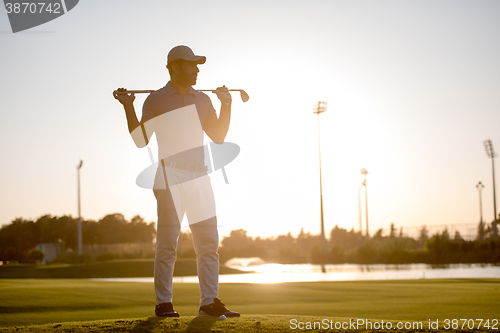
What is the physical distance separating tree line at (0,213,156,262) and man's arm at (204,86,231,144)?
84.1 meters

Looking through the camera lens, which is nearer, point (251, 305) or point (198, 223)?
point (198, 223)

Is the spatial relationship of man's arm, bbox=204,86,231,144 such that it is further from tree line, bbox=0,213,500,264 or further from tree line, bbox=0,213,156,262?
tree line, bbox=0,213,156,262

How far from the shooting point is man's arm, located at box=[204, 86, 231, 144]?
20.3ft

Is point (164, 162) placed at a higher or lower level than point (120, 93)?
lower

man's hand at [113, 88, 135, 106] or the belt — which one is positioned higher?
man's hand at [113, 88, 135, 106]

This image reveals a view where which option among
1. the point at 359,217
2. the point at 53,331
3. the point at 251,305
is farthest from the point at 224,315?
the point at 359,217

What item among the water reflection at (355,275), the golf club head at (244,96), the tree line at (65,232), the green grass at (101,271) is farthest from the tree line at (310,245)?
the golf club head at (244,96)

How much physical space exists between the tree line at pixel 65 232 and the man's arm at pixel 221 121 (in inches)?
3313

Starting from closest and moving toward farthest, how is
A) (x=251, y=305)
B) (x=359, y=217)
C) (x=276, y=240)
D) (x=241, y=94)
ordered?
(x=241, y=94)
(x=251, y=305)
(x=359, y=217)
(x=276, y=240)

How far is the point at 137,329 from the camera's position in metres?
5.34

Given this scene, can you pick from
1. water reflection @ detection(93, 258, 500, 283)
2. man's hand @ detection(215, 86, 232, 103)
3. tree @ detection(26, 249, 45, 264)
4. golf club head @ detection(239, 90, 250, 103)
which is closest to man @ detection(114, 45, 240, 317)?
man's hand @ detection(215, 86, 232, 103)

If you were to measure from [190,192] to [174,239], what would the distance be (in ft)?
1.85

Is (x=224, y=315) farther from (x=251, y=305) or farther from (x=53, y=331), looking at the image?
(x=251, y=305)

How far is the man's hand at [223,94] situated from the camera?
20.3 feet
